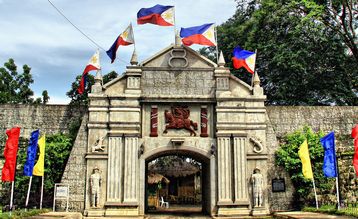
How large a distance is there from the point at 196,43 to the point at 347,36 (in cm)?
1209

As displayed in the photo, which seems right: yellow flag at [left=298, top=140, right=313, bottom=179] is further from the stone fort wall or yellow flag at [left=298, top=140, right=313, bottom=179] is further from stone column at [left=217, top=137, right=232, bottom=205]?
stone column at [left=217, top=137, right=232, bottom=205]

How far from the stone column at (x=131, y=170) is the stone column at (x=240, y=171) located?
388 cm

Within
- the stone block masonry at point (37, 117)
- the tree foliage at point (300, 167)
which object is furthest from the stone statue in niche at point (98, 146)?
the tree foliage at point (300, 167)

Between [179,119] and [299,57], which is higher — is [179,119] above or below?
below

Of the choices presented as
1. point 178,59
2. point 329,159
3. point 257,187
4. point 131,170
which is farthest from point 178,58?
point 329,159

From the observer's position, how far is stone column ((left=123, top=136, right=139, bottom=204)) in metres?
15.4

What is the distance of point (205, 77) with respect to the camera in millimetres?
16750

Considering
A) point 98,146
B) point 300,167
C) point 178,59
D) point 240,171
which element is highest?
point 178,59

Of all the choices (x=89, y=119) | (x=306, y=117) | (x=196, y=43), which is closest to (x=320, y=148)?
(x=306, y=117)

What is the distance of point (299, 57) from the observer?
926 inches

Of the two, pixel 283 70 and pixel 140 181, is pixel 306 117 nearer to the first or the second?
pixel 283 70

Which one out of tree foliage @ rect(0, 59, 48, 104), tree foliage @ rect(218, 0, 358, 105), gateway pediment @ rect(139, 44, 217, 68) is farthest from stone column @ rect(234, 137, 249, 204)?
tree foliage @ rect(0, 59, 48, 104)

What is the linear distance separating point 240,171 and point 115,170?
4.87 metres

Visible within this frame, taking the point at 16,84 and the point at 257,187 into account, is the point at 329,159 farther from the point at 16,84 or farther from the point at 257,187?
the point at 16,84
